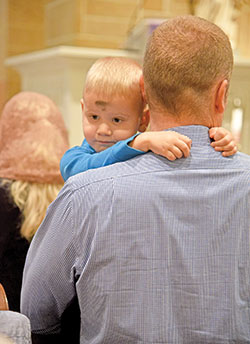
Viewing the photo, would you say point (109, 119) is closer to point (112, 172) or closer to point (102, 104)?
point (102, 104)

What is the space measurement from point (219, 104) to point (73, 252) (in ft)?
1.53

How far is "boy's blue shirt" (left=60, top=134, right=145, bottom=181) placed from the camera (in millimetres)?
1321

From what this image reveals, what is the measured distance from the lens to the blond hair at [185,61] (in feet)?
4.00

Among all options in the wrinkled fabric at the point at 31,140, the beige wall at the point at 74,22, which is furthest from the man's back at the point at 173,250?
the beige wall at the point at 74,22

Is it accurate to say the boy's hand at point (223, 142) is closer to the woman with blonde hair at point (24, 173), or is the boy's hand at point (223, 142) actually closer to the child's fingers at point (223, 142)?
the child's fingers at point (223, 142)

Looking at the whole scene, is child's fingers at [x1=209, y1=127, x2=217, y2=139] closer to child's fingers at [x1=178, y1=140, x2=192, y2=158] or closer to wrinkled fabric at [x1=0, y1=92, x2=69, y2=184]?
child's fingers at [x1=178, y1=140, x2=192, y2=158]

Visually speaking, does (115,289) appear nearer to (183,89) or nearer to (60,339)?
(60,339)

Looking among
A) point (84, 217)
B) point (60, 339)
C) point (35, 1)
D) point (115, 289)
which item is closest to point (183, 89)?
point (84, 217)

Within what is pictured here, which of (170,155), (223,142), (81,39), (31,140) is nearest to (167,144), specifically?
(170,155)

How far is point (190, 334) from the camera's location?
1.25 meters

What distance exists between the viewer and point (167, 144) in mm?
1223

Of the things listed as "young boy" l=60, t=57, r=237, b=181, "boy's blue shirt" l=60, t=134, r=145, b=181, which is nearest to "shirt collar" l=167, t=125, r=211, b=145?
"boy's blue shirt" l=60, t=134, r=145, b=181

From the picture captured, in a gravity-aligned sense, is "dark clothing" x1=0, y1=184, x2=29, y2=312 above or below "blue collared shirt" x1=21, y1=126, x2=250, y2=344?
below

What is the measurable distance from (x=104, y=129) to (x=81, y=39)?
2.21 m
